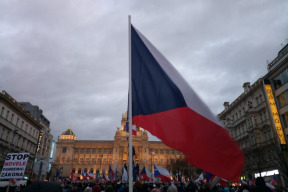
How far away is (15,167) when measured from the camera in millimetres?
10500

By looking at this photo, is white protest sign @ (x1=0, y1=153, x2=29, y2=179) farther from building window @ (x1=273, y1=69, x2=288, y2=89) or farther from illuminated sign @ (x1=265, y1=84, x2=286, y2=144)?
building window @ (x1=273, y1=69, x2=288, y2=89)

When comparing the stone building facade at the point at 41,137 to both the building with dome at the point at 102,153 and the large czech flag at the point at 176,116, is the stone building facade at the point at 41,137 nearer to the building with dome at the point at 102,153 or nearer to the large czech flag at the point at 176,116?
the building with dome at the point at 102,153

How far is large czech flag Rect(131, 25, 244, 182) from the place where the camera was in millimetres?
4688

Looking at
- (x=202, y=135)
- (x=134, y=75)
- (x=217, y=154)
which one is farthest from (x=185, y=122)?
(x=134, y=75)

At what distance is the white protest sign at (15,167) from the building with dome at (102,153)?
304 feet

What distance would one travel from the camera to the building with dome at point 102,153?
334ft

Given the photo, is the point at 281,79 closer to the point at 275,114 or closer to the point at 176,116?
the point at 275,114

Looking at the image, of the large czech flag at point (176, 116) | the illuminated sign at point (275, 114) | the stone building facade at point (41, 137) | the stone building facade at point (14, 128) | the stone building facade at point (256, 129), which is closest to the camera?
the large czech flag at point (176, 116)

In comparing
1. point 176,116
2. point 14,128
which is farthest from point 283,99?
point 14,128

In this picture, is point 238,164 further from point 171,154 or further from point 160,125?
point 171,154

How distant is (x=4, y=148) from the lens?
36.8 m

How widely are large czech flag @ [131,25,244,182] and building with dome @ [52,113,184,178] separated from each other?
97380 mm

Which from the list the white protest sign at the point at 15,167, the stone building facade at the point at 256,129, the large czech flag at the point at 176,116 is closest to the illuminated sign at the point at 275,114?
the stone building facade at the point at 256,129

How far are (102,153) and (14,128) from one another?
2704 inches
